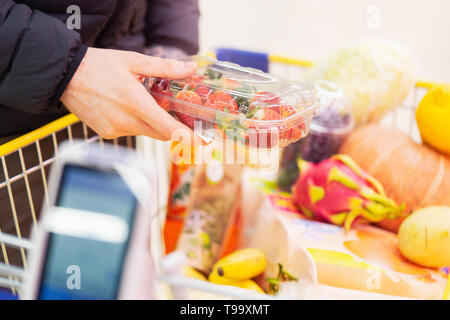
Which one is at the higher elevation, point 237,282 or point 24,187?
point 24,187

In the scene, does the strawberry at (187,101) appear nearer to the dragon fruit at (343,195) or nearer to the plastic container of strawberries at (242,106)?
the plastic container of strawberries at (242,106)

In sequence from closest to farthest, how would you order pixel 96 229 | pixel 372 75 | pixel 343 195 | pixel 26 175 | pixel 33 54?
pixel 96 229
pixel 33 54
pixel 26 175
pixel 343 195
pixel 372 75

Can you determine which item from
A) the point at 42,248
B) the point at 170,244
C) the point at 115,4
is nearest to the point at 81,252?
the point at 42,248

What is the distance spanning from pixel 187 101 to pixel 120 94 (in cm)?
9

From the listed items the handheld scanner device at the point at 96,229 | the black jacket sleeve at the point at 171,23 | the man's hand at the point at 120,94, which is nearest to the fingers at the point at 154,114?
the man's hand at the point at 120,94

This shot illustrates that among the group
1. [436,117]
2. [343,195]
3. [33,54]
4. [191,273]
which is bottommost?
[191,273]

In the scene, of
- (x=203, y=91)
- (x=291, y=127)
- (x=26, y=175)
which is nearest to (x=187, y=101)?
(x=203, y=91)

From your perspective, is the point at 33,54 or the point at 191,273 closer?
the point at 33,54

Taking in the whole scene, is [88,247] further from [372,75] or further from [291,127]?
[372,75]

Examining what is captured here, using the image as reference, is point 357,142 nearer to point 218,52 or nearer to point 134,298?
point 218,52

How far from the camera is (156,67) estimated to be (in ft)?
2.19

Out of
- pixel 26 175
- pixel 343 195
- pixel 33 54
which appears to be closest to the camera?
pixel 33 54

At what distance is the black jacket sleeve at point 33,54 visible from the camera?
0.61 metres

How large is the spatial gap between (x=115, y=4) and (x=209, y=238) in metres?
0.52
